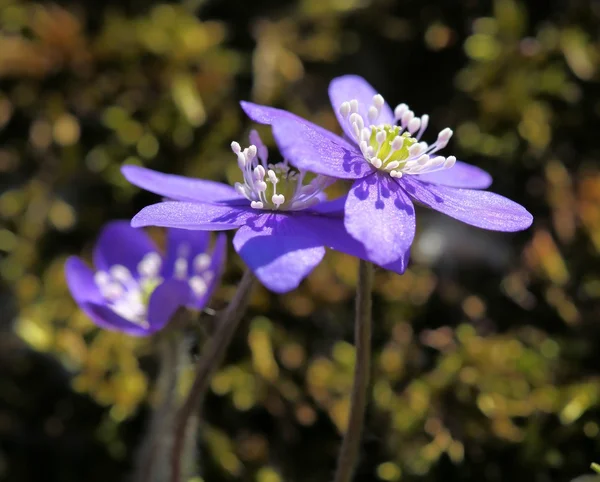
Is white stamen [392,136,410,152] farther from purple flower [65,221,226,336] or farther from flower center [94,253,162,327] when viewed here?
flower center [94,253,162,327]

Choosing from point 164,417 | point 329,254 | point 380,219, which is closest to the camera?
point 380,219

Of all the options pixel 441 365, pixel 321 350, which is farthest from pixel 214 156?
pixel 441 365

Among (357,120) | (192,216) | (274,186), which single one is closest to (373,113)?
(357,120)

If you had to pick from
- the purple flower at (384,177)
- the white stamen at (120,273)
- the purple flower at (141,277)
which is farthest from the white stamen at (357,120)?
the white stamen at (120,273)

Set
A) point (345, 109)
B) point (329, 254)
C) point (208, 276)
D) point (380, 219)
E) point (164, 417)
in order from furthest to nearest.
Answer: point (329, 254) < point (164, 417) < point (208, 276) < point (345, 109) < point (380, 219)

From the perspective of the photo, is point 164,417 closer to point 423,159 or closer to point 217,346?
point 217,346

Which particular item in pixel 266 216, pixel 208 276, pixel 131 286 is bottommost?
pixel 131 286

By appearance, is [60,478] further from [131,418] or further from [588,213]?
[588,213]

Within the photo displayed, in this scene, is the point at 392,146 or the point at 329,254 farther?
the point at 329,254
